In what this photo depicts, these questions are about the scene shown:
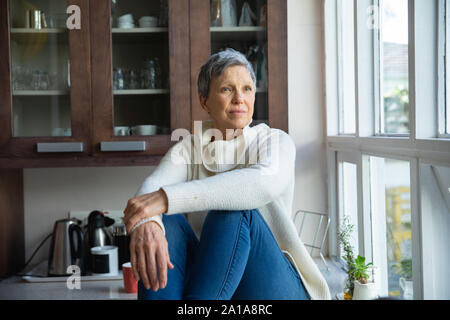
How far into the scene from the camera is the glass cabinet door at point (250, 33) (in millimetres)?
1960

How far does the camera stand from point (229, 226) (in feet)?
3.36

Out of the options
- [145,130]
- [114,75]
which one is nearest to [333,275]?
[145,130]

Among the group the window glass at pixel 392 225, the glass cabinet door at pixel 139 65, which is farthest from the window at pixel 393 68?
the glass cabinet door at pixel 139 65

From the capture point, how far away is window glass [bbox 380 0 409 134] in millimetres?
1335

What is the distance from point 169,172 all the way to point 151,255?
32 centimetres

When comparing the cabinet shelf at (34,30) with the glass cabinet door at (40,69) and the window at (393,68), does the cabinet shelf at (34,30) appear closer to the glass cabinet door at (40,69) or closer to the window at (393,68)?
the glass cabinet door at (40,69)

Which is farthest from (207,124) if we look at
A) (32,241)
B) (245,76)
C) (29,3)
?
(32,241)

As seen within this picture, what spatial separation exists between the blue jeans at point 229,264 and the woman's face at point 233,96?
304 millimetres

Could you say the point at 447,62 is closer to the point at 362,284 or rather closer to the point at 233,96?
the point at 233,96

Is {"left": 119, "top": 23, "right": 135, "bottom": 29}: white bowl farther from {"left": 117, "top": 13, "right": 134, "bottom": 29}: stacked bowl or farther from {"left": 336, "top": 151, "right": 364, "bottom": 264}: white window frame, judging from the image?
{"left": 336, "top": 151, "right": 364, "bottom": 264}: white window frame

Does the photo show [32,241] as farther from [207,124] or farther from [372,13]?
[372,13]

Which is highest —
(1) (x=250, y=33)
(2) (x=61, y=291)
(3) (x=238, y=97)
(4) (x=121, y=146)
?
(1) (x=250, y=33)

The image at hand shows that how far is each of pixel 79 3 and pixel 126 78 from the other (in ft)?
1.12
